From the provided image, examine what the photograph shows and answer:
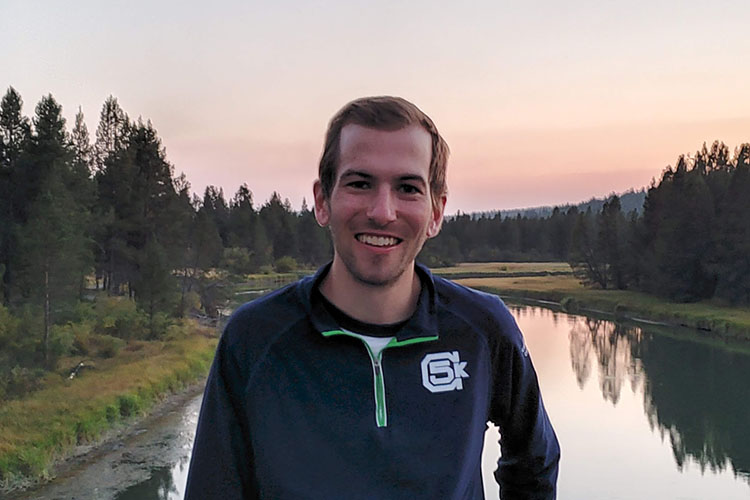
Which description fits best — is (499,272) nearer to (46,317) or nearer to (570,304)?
(570,304)

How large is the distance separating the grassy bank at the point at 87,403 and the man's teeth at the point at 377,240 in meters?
12.4

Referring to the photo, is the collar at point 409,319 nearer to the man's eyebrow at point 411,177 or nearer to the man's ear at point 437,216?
the man's ear at point 437,216

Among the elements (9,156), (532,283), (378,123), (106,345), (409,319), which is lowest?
(106,345)

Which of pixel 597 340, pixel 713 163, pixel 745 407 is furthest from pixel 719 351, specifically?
pixel 713 163

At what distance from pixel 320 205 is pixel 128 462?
13.1 metres

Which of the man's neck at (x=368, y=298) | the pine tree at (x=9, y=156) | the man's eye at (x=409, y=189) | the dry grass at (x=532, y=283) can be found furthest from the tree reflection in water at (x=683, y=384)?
the pine tree at (x=9, y=156)

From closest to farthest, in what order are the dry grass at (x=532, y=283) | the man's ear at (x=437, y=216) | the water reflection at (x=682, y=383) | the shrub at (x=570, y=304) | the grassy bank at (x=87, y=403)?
the man's ear at (x=437, y=216)
the grassy bank at (x=87, y=403)
the water reflection at (x=682, y=383)
the shrub at (x=570, y=304)
the dry grass at (x=532, y=283)

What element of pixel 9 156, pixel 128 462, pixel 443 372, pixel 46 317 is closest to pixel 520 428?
pixel 443 372

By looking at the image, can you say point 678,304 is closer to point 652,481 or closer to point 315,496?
point 652,481

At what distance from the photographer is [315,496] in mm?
1597

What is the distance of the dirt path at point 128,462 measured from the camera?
11836 mm

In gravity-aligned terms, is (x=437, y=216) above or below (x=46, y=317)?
above

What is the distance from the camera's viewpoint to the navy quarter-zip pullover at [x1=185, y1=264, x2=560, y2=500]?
1.63 m

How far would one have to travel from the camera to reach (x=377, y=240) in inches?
67.8
